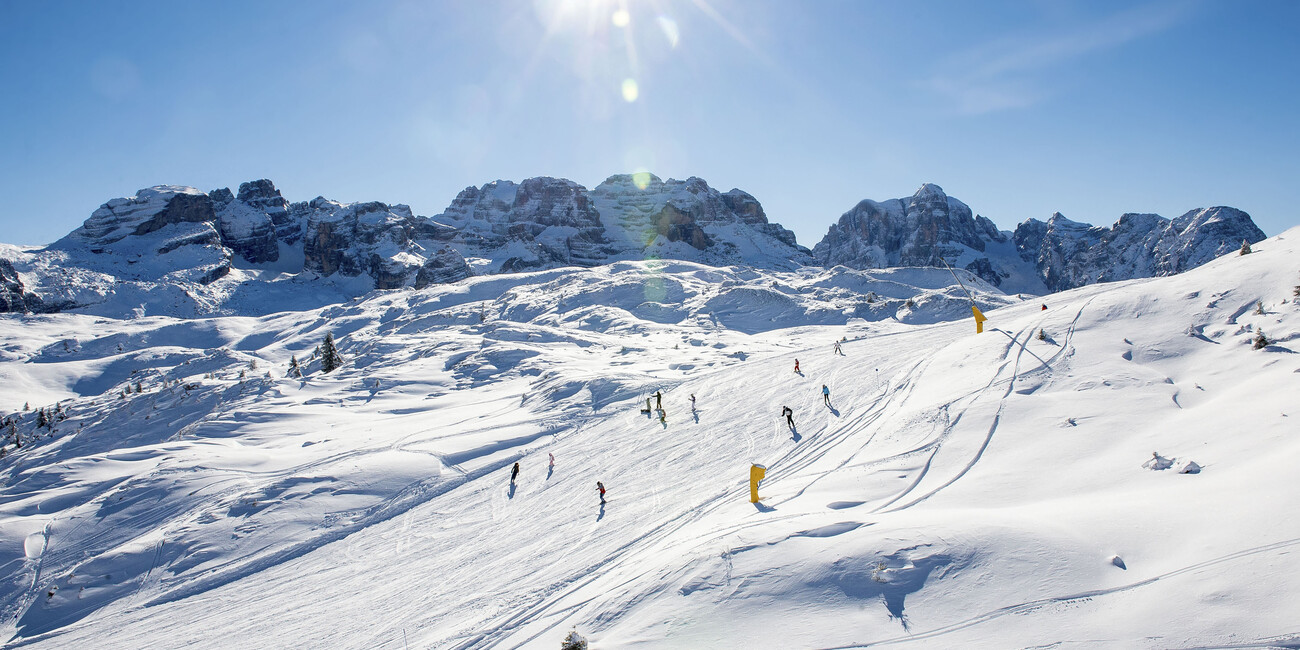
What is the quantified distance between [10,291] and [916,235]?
198026 millimetres

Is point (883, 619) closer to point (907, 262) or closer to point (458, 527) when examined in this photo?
point (458, 527)

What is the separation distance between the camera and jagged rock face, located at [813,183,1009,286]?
16225 centimetres

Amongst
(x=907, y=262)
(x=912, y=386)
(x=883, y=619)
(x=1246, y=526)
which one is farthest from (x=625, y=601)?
(x=907, y=262)

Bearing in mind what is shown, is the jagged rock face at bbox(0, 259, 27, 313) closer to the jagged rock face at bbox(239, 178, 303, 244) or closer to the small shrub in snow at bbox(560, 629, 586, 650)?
the jagged rock face at bbox(239, 178, 303, 244)

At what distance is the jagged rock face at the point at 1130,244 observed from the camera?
10956 cm

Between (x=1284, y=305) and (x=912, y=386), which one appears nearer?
(x=1284, y=305)

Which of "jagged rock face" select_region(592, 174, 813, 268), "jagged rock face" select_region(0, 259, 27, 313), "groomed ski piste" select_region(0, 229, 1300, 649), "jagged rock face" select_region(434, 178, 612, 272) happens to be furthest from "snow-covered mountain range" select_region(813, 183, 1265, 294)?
"jagged rock face" select_region(0, 259, 27, 313)

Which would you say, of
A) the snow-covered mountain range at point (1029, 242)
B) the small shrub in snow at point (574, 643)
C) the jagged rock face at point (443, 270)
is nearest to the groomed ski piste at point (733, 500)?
the small shrub in snow at point (574, 643)

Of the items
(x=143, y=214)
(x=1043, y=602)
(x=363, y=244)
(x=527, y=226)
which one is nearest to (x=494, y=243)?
(x=527, y=226)

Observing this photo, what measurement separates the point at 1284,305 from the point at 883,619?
15.4 meters

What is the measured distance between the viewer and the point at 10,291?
290 feet

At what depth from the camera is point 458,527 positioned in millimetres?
15906

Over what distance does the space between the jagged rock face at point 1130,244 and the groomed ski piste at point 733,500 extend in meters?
115

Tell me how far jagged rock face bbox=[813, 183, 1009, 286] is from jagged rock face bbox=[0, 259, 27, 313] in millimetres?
179695
